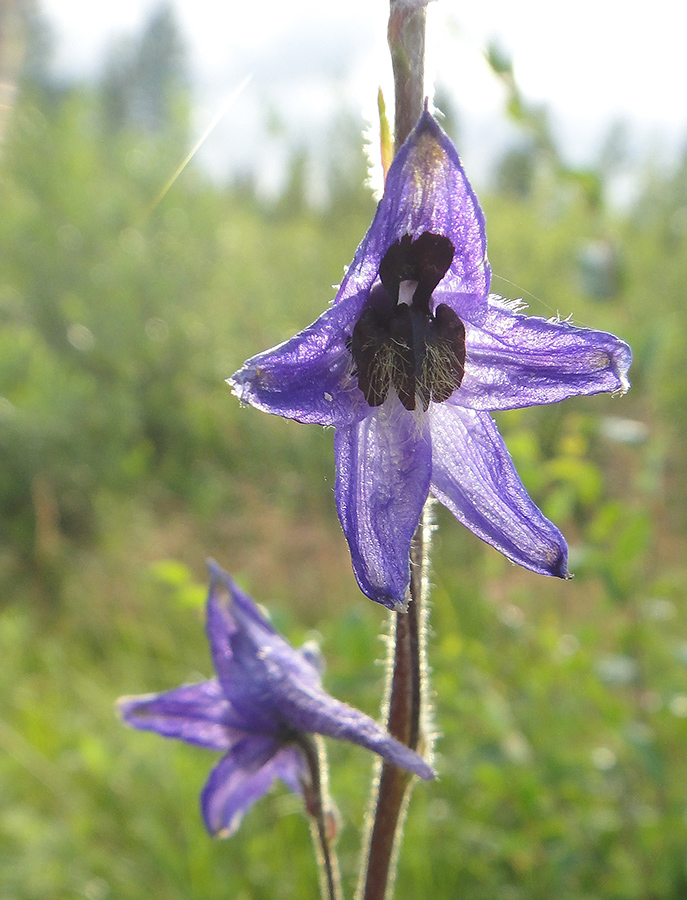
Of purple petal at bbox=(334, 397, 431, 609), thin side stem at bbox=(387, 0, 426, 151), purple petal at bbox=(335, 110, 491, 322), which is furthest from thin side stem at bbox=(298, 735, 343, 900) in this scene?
thin side stem at bbox=(387, 0, 426, 151)

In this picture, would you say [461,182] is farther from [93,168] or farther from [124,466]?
[93,168]

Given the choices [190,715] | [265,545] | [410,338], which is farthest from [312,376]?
[265,545]

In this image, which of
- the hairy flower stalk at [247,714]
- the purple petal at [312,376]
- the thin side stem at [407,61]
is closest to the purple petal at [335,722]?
the hairy flower stalk at [247,714]

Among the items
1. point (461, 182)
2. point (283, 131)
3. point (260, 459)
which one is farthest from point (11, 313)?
point (461, 182)

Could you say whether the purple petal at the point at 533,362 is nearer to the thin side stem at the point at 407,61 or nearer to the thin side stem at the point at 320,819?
the thin side stem at the point at 407,61

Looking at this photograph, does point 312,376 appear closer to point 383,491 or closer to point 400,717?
point 383,491

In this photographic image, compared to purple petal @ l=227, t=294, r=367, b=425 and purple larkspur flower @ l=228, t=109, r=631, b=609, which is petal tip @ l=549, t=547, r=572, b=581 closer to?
purple larkspur flower @ l=228, t=109, r=631, b=609
